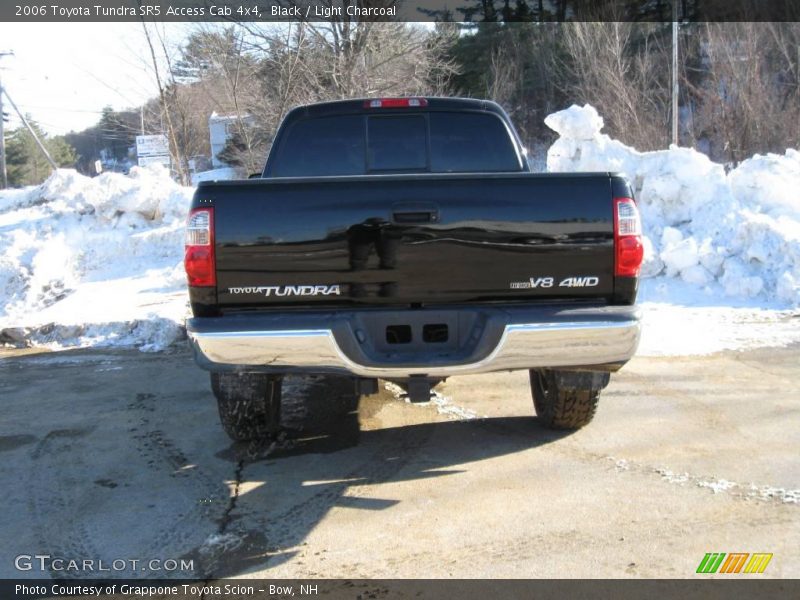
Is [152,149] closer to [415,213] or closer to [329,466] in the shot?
[329,466]

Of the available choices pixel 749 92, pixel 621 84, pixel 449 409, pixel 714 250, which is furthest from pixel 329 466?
pixel 749 92

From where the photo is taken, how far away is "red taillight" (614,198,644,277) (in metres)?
3.66

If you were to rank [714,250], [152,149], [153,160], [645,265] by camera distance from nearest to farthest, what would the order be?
[714,250]
[645,265]
[152,149]
[153,160]

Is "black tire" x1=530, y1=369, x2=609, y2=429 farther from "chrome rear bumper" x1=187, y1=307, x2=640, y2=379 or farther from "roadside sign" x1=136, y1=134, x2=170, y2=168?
"roadside sign" x1=136, y1=134, x2=170, y2=168

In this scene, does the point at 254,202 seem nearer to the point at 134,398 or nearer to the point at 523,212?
the point at 523,212

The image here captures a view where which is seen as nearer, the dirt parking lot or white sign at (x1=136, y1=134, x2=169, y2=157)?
the dirt parking lot

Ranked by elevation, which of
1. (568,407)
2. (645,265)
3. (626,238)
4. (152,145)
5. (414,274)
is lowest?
(568,407)

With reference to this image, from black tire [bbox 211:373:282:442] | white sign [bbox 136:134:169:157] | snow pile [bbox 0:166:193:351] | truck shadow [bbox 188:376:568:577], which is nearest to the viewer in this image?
truck shadow [bbox 188:376:568:577]

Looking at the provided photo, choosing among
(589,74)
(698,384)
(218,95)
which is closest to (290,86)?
(218,95)

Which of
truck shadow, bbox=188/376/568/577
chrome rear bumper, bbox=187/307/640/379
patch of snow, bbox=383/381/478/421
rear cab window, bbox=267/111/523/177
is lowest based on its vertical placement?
patch of snow, bbox=383/381/478/421

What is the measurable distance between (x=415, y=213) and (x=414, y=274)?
1.02ft

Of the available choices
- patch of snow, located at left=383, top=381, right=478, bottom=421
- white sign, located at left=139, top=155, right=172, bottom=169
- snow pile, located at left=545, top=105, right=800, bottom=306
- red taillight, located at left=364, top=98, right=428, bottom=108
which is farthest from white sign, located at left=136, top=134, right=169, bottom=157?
patch of snow, located at left=383, top=381, right=478, bottom=421

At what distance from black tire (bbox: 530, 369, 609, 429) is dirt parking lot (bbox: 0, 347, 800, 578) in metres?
0.11

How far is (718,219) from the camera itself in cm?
1002
